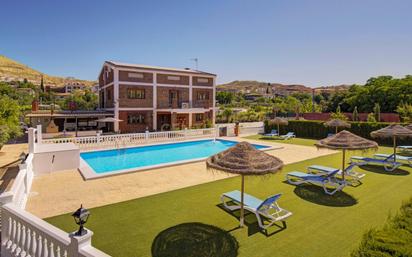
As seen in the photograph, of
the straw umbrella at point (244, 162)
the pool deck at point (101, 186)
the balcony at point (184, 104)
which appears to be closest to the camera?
the straw umbrella at point (244, 162)

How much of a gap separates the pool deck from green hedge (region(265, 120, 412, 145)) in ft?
52.4

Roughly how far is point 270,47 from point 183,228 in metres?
24.8

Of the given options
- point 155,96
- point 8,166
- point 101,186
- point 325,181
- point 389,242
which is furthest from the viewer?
point 155,96

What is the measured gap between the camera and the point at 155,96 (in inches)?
1124

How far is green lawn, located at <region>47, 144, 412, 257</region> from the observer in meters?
5.22

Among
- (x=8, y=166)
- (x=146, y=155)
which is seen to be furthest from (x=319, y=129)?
(x=8, y=166)

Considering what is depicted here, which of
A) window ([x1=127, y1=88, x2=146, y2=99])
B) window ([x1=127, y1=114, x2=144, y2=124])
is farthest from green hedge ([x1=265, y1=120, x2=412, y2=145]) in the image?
window ([x1=127, y1=88, x2=146, y2=99])

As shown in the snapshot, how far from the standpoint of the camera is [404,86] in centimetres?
4478

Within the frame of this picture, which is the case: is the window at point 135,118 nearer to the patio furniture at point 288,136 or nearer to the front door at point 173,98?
the front door at point 173,98

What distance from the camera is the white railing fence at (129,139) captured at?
656 inches

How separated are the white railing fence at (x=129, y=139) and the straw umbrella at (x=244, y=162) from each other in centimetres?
1342

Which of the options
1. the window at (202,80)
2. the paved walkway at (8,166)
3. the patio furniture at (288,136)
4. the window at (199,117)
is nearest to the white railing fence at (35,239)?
the paved walkway at (8,166)

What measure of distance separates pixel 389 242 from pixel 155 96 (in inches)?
1073

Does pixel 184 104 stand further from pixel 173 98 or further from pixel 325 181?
pixel 325 181
